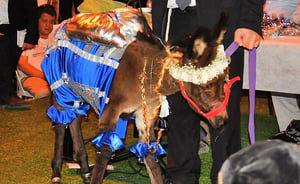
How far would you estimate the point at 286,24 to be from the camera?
4.68 meters

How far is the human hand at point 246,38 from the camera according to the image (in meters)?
3.40

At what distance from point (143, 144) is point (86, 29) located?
882 mm

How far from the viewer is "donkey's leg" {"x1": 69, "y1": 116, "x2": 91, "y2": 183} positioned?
442cm

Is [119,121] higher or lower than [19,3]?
lower

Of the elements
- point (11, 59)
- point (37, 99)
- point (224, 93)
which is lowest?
point (37, 99)

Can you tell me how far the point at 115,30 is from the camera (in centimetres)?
362

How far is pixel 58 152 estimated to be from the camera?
14.4 feet

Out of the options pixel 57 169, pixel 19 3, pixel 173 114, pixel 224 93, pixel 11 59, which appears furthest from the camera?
pixel 11 59

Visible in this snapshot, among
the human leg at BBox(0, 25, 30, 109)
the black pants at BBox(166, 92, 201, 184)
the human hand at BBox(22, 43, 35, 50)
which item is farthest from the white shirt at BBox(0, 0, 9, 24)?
the black pants at BBox(166, 92, 201, 184)

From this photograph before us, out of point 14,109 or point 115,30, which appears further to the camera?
point 14,109

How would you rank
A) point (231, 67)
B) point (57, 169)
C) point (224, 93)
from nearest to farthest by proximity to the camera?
1. point (224, 93)
2. point (231, 67)
3. point (57, 169)

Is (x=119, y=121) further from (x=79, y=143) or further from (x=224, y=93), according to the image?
(x=79, y=143)

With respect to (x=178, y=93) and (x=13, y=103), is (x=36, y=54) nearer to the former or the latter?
(x=13, y=103)

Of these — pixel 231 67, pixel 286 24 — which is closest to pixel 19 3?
pixel 286 24
